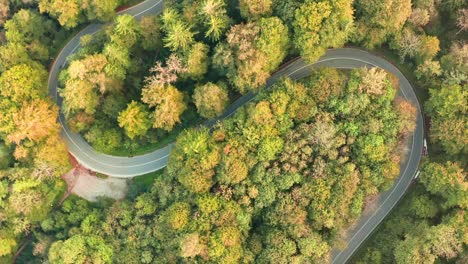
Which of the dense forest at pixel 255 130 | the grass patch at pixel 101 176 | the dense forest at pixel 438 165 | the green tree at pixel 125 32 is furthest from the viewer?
the grass patch at pixel 101 176

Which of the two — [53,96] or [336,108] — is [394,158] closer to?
[336,108]

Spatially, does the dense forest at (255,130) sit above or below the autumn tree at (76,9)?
below

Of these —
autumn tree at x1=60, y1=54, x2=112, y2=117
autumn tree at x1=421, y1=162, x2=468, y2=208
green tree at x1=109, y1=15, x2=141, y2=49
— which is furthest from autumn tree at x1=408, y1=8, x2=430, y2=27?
autumn tree at x1=60, y1=54, x2=112, y2=117

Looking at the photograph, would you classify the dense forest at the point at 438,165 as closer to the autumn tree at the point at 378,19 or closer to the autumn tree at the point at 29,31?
the autumn tree at the point at 378,19

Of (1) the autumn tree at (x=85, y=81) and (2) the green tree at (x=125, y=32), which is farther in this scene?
(2) the green tree at (x=125, y=32)

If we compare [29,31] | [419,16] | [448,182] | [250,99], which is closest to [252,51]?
[250,99]

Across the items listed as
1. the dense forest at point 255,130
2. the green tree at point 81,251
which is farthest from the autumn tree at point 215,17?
the green tree at point 81,251

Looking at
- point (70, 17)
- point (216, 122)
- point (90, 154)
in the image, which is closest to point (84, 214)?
point (90, 154)
